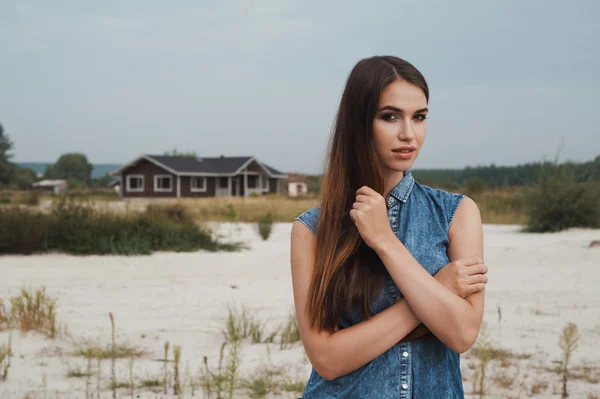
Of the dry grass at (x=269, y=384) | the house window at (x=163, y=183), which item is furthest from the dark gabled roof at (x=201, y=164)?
the dry grass at (x=269, y=384)

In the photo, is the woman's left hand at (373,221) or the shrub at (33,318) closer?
the woman's left hand at (373,221)

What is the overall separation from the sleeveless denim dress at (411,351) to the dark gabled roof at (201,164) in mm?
39214

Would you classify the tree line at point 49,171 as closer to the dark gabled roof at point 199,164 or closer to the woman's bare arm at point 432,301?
the dark gabled roof at point 199,164

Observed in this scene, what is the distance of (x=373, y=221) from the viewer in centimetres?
174

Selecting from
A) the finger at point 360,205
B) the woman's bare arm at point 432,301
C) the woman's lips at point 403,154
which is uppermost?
the woman's lips at point 403,154

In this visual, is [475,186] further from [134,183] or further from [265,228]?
[265,228]

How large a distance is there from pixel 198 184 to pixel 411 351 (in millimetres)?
41718

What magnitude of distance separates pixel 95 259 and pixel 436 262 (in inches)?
391

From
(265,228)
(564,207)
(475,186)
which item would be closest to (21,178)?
(475,186)

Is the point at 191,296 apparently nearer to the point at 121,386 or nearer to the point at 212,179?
the point at 121,386

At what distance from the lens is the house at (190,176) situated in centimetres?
4144

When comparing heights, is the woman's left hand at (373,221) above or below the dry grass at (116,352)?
above

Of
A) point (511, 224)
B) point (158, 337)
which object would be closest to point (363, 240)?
point (158, 337)

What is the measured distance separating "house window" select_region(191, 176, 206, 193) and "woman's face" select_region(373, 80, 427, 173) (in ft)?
134
